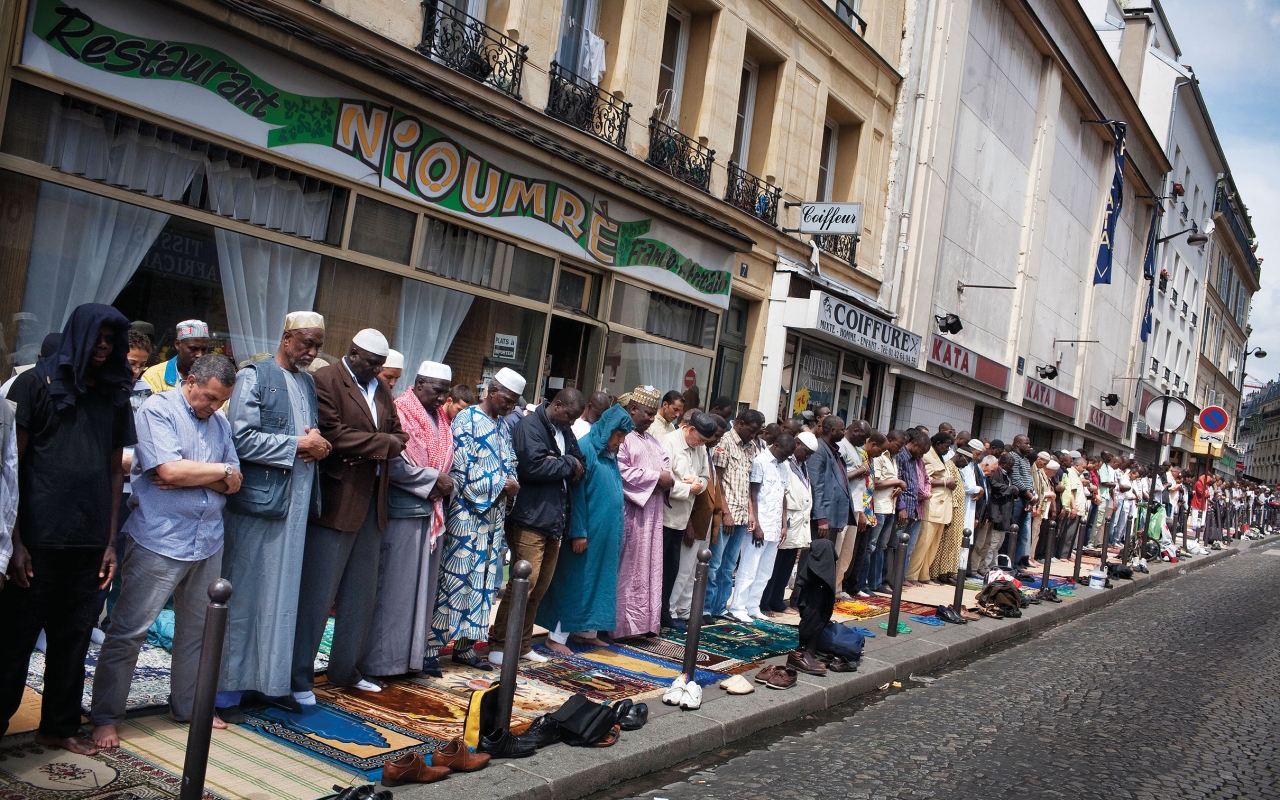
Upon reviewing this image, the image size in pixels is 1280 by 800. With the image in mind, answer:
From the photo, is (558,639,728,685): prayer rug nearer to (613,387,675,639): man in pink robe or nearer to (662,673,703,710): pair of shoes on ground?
(613,387,675,639): man in pink robe

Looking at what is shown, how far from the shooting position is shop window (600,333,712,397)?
1316 centimetres

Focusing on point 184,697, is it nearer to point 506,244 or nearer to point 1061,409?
point 506,244

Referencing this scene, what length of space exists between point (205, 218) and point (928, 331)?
52.4 feet

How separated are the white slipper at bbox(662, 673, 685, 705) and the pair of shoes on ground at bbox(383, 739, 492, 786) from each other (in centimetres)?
178

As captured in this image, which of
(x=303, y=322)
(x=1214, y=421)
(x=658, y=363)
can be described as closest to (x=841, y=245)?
(x=658, y=363)

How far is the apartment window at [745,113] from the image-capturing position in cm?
1594

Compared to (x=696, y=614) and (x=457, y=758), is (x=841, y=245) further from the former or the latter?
(x=457, y=758)

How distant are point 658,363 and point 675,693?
788cm

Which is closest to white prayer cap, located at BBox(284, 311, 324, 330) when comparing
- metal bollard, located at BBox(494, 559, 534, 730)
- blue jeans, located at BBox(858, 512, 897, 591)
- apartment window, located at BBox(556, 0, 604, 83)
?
metal bollard, located at BBox(494, 559, 534, 730)

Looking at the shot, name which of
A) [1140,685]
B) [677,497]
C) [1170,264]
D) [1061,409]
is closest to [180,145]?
[677,497]

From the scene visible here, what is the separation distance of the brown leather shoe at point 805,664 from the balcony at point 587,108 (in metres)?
6.70

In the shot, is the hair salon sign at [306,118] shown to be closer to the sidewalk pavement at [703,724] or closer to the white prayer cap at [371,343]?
the white prayer cap at [371,343]

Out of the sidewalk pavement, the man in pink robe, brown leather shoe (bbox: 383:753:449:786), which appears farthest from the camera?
the man in pink robe

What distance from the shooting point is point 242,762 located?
4.68 metres
